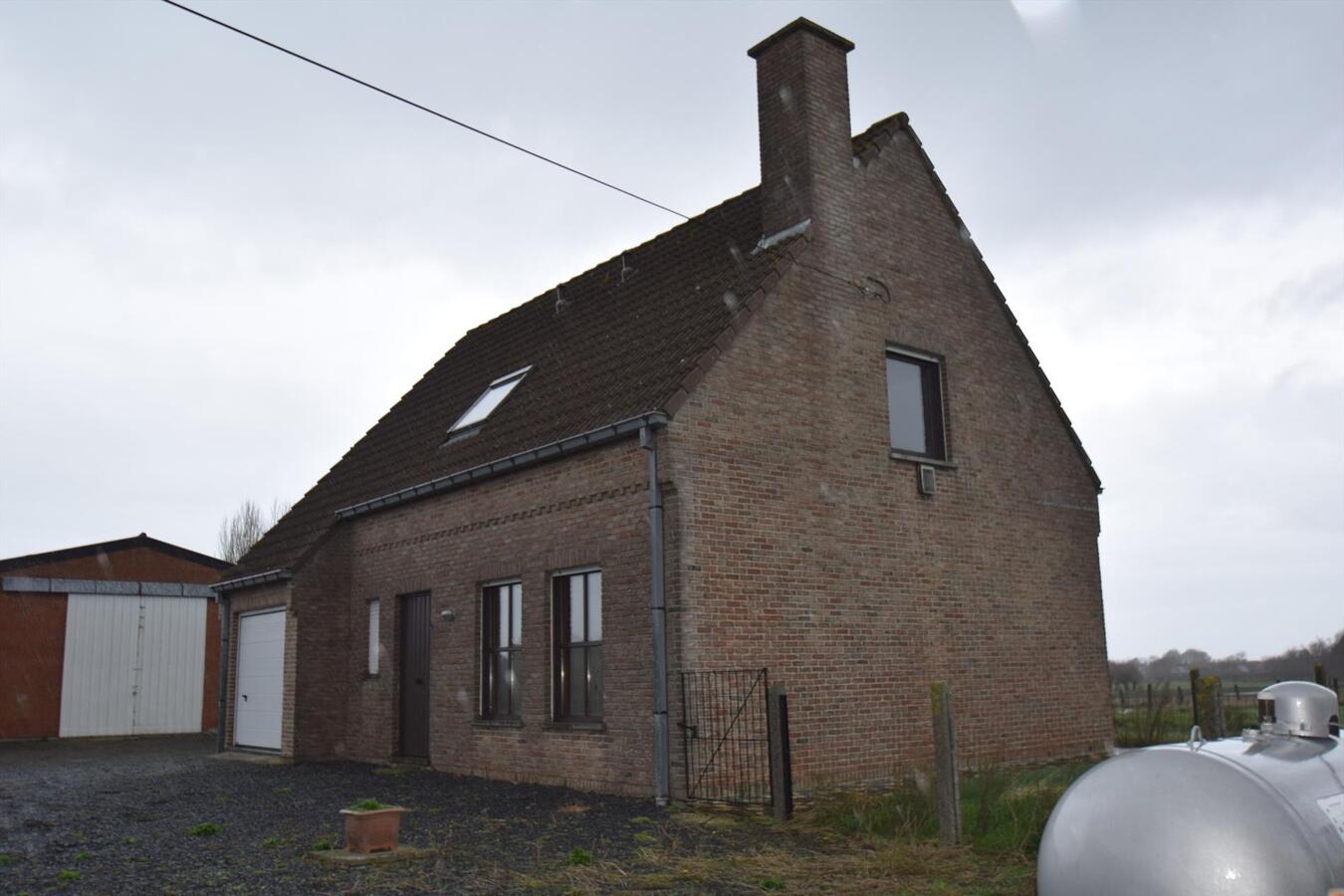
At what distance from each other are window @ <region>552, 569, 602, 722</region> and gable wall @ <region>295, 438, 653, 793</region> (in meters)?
0.16

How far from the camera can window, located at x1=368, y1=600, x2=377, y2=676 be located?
16.8m

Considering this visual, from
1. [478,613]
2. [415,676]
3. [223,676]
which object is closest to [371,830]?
[478,613]

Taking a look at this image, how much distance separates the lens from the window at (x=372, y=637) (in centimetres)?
1684

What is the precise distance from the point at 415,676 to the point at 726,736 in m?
6.44

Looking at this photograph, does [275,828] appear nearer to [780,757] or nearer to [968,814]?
[780,757]

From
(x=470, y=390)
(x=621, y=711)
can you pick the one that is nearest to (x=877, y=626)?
(x=621, y=711)

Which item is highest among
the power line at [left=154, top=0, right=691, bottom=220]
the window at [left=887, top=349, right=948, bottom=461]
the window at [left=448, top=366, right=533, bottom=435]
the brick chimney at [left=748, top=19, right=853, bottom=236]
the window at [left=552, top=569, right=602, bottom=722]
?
the brick chimney at [left=748, top=19, right=853, bottom=236]

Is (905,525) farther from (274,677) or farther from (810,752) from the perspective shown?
(274,677)

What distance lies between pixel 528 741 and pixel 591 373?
4.59 meters

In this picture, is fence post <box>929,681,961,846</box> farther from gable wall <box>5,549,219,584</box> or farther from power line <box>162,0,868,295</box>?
gable wall <box>5,549,219,584</box>

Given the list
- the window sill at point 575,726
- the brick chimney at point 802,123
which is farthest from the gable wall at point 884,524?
the window sill at point 575,726

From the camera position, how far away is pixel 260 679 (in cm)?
1838

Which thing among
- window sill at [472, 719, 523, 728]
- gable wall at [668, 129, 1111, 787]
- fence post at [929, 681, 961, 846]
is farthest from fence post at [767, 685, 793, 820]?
window sill at [472, 719, 523, 728]

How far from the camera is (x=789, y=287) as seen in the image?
42.2 feet
